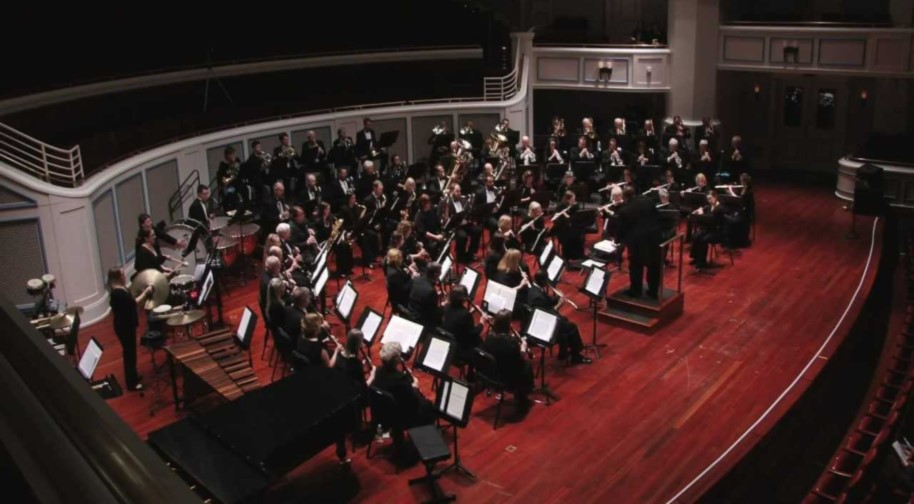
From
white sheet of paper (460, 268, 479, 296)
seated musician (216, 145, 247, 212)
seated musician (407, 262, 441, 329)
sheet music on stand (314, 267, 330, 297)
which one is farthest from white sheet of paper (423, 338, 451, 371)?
seated musician (216, 145, 247, 212)

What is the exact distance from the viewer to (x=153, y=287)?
9.05m

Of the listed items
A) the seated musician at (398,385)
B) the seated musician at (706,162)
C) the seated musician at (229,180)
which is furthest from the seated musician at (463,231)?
the seated musician at (398,385)

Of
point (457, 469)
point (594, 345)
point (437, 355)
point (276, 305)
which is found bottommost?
point (457, 469)

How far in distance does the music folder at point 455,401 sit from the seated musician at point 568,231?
5380 millimetres

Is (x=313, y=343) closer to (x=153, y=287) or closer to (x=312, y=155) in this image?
(x=153, y=287)

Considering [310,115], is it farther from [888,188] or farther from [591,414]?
[888,188]

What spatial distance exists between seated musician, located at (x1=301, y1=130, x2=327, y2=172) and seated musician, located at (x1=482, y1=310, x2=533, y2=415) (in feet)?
25.7

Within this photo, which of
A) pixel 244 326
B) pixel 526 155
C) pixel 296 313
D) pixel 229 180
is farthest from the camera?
pixel 526 155

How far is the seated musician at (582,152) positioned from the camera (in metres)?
16.4

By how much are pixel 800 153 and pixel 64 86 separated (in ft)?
53.3

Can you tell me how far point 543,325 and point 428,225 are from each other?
13.4 ft

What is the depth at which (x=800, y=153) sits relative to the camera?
66.3 ft

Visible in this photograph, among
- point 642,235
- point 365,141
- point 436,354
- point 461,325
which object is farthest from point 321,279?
point 365,141

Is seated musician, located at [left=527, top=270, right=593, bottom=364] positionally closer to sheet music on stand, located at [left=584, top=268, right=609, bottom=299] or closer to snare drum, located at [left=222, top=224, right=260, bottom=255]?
sheet music on stand, located at [left=584, top=268, right=609, bottom=299]
